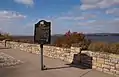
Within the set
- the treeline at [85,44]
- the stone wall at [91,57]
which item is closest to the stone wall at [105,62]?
the stone wall at [91,57]

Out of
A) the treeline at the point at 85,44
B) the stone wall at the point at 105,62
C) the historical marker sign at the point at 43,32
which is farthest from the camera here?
the treeline at the point at 85,44

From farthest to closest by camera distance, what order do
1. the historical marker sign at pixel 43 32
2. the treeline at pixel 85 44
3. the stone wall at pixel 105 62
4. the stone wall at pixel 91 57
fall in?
1. the treeline at pixel 85 44
2. the historical marker sign at pixel 43 32
3. the stone wall at pixel 91 57
4. the stone wall at pixel 105 62

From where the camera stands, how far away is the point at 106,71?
410 inches

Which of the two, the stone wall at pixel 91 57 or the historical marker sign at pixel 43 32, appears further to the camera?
the historical marker sign at pixel 43 32

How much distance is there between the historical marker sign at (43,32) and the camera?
446 inches

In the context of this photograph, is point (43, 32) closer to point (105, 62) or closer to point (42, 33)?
point (42, 33)

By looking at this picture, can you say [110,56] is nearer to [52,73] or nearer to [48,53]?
[52,73]

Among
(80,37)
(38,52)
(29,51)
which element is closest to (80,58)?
(80,37)

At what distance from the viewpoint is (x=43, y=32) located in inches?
452

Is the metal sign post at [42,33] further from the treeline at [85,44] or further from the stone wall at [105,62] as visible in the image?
the treeline at [85,44]

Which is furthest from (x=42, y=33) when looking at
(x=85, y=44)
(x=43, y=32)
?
(x=85, y=44)

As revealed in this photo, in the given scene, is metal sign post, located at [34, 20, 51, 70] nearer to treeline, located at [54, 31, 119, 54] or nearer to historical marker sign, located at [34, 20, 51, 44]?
historical marker sign, located at [34, 20, 51, 44]

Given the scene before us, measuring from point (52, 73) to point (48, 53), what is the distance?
6075mm

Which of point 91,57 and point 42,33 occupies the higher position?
point 42,33
